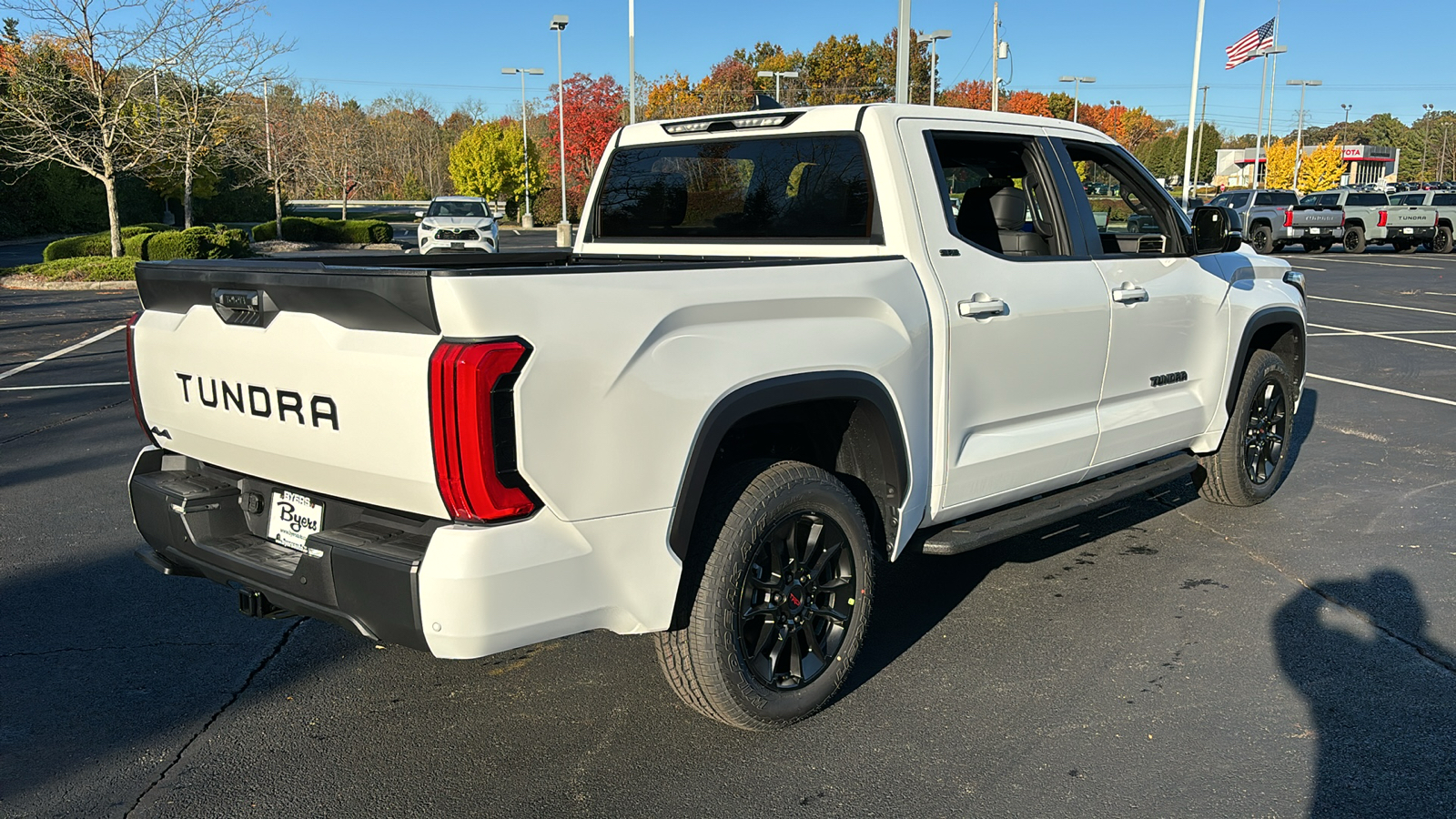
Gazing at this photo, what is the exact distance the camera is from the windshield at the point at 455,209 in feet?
86.8

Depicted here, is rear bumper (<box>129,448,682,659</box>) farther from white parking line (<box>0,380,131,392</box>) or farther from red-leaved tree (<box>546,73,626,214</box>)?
red-leaved tree (<box>546,73,626,214</box>)

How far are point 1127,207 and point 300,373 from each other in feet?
13.2

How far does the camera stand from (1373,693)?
3719 millimetres

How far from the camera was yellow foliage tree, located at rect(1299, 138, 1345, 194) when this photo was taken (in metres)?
70.2

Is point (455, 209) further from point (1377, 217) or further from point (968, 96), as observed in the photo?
point (968, 96)

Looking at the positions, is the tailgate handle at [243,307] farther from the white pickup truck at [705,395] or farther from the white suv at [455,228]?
the white suv at [455,228]

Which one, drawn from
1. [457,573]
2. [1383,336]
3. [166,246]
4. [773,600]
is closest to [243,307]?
[457,573]

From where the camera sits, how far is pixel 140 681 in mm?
3791

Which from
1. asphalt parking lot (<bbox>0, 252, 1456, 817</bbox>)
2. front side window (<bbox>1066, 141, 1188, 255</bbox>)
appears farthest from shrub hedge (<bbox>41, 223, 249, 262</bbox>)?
front side window (<bbox>1066, 141, 1188, 255</bbox>)

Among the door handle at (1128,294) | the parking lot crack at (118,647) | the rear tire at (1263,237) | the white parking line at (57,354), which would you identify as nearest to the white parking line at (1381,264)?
the rear tire at (1263,237)

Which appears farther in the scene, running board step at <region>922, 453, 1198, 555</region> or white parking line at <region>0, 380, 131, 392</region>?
white parking line at <region>0, 380, 131, 392</region>

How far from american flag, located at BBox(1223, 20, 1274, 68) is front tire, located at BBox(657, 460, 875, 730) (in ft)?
104

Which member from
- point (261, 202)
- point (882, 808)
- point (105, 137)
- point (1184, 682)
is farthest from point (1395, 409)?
point (261, 202)

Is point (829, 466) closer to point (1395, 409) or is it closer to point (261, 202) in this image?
point (1395, 409)
